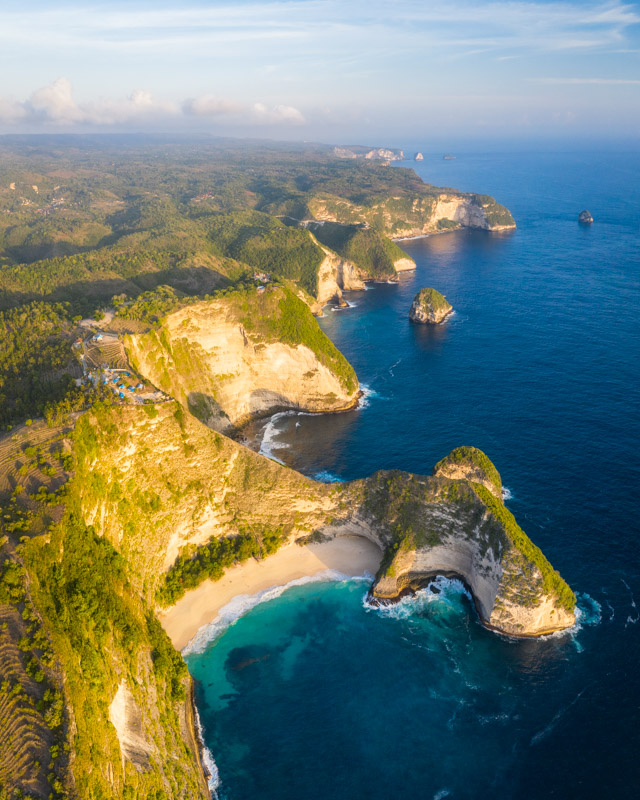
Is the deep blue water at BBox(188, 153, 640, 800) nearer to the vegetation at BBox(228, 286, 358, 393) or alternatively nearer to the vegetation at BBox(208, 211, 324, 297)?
the vegetation at BBox(228, 286, 358, 393)

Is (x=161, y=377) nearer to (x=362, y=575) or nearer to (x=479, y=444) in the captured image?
(x=362, y=575)

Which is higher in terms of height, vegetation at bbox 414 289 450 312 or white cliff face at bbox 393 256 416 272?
white cliff face at bbox 393 256 416 272

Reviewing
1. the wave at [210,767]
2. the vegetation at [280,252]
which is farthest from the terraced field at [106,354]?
the vegetation at [280,252]

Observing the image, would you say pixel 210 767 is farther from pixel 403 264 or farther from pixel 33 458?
pixel 403 264

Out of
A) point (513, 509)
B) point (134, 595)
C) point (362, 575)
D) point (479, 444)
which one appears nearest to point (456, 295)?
point (479, 444)

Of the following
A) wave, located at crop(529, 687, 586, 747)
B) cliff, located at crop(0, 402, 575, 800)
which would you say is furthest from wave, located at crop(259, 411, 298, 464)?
wave, located at crop(529, 687, 586, 747)

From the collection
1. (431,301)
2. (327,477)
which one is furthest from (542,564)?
(431,301)
